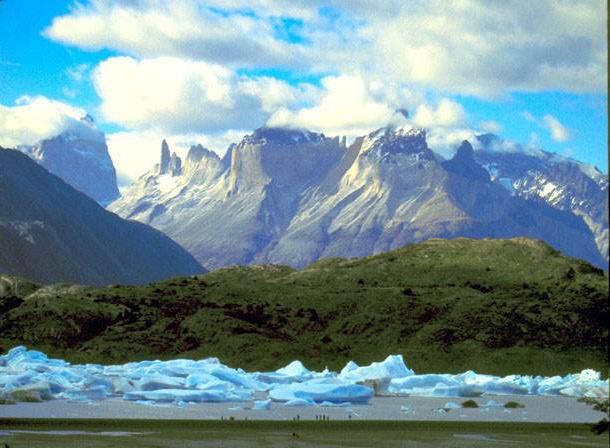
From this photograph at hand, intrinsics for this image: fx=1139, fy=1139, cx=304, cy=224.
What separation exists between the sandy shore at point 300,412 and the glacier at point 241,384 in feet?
5.38

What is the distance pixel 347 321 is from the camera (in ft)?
502

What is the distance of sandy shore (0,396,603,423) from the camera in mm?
74250

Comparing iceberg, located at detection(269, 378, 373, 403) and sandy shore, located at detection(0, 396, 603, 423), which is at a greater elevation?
iceberg, located at detection(269, 378, 373, 403)

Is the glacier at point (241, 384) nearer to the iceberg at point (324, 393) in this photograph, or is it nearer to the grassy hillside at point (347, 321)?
the iceberg at point (324, 393)

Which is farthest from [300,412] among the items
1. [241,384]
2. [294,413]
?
[241,384]

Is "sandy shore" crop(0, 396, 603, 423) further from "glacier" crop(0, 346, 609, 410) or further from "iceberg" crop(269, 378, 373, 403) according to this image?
"glacier" crop(0, 346, 609, 410)

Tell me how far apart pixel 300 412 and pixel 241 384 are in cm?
1762

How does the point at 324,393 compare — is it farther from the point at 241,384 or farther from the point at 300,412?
the point at 241,384

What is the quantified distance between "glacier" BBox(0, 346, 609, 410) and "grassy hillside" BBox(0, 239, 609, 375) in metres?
23.5

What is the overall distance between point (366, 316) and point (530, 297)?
25.0 meters

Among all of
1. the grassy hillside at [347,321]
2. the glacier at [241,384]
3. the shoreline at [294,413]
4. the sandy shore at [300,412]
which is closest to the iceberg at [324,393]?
the glacier at [241,384]

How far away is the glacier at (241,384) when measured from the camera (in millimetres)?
86688

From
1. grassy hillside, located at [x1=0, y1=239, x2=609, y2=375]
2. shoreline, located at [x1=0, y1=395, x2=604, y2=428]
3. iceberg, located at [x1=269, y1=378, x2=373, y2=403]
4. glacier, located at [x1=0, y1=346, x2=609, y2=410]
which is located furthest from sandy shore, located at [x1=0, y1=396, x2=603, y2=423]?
grassy hillside, located at [x1=0, y1=239, x2=609, y2=375]

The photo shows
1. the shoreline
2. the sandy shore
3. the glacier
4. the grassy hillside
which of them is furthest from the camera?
the grassy hillside
